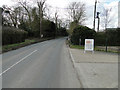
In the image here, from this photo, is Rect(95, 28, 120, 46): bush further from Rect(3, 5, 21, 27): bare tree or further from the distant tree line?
Rect(3, 5, 21, 27): bare tree

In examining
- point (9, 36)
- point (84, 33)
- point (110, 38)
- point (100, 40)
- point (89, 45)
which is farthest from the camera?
point (100, 40)

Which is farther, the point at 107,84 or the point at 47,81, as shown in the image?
the point at 47,81

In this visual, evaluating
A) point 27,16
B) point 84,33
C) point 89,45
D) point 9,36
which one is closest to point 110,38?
point 84,33

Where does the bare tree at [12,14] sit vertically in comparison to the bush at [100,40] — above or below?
above

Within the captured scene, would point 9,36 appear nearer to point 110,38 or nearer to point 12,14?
point 110,38

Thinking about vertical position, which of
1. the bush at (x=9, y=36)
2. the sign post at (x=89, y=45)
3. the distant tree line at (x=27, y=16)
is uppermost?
the distant tree line at (x=27, y=16)

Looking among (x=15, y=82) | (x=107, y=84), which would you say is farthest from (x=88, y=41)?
(x=15, y=82)

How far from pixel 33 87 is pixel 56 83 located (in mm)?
928

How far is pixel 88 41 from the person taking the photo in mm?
13469

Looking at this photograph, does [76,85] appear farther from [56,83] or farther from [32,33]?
[32,33]

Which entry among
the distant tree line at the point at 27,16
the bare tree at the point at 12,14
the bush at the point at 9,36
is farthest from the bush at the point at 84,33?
the bare tree at the point at 12,14

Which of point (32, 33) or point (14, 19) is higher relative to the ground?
point (14, 19)

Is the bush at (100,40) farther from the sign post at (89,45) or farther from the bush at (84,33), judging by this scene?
the sign post at (89,45)

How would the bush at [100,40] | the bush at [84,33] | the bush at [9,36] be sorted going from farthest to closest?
the bush at [100,40] < the bush at [84,33] < the bush at [9,36]
